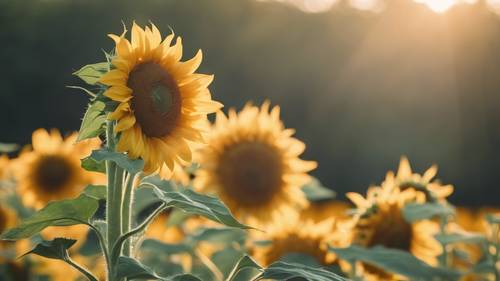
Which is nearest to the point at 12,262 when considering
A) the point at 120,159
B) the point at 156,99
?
the point at 156,99

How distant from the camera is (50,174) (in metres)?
3.43

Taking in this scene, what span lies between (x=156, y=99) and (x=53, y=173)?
190cm

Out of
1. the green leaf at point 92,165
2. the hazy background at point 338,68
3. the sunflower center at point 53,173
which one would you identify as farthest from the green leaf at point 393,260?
the hazy background at point 338,68

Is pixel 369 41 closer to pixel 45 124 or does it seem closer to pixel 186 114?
pixel 45 124

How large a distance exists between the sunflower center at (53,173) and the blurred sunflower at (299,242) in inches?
43.3

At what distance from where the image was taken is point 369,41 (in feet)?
37.6

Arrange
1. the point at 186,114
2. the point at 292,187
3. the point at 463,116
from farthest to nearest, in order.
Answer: the point at 463,116 < the point at 292,187 < the point at 186,114

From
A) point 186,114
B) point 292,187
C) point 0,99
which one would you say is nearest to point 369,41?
point 0,99

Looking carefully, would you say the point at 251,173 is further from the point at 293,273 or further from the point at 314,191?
the point at 293,273

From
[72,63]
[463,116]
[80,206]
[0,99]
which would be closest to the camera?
[80,206]

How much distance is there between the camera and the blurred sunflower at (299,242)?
8.06 ft

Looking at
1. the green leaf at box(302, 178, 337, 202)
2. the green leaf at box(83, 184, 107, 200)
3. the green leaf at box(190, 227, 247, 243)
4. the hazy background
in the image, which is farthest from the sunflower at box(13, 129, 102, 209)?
the hazy background

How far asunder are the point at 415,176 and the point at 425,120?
9179mm

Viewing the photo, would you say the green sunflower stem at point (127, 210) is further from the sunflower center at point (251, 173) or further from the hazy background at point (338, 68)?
the hazy background at point (338, 68)
